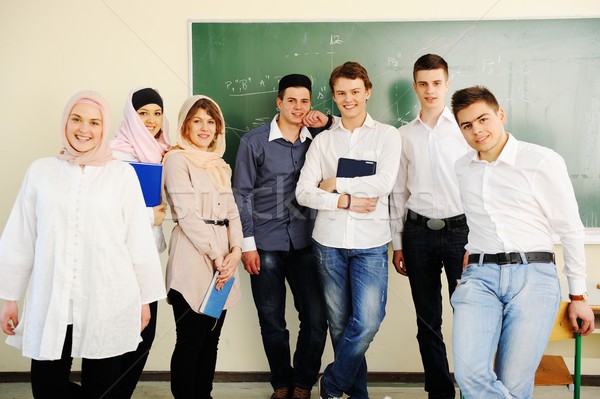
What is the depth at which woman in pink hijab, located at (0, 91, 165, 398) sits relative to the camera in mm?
1880

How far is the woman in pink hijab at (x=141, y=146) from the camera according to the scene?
241cm

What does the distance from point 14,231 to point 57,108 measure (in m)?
1.58

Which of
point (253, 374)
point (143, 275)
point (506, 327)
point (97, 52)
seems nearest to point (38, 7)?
point (97, 52)

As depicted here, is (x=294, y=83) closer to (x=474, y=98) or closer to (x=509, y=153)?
(x=474, y=98)

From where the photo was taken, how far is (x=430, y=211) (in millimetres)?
2635

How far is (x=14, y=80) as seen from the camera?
3242mm

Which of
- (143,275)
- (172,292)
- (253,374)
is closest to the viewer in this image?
(143,275)

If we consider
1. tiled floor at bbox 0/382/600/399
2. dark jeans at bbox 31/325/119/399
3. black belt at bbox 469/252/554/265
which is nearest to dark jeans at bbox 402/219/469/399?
tiled floor at bbox 0/382/600/399

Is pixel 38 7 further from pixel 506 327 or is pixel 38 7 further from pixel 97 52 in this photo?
pixel 506 327

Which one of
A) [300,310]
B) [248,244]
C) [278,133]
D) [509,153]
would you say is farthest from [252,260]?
[509,153]

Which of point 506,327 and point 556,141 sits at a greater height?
point 556,141

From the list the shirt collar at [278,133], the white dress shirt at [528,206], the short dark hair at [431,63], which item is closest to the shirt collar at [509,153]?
the white dress shirt at [528,206]

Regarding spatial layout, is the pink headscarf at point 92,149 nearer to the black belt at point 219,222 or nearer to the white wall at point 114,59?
the black belt at point 219,222

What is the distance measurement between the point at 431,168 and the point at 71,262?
1735 millimetres
